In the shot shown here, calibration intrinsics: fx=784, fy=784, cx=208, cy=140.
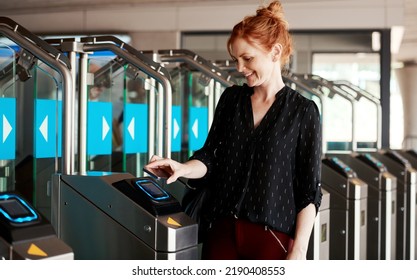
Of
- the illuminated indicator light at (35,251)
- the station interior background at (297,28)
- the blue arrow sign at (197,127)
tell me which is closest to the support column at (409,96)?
the station interior background at (297,28)

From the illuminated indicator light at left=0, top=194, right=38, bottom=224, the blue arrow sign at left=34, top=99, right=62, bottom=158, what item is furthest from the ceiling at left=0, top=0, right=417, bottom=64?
the illuminated indicator light at left=0, top=194, right=38, bottom=224

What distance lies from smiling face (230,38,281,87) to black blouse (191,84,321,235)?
0.09 meters

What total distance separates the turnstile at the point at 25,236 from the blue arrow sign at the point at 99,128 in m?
1.71

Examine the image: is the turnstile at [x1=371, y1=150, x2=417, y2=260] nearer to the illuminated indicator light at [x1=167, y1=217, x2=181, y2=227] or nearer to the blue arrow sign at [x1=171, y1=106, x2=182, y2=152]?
the blue arrow sign at [x1=171, y1=106, x2=182, y2=152]

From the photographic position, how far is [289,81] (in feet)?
19.5

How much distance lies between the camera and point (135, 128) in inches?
183

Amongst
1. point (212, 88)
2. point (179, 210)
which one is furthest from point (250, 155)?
point (212, 88)

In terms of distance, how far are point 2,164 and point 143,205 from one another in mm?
1008

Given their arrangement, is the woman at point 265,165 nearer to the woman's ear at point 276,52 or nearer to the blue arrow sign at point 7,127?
the woman's ear at point 276,52

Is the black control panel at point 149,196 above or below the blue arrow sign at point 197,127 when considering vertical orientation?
below

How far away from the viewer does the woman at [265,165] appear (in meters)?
2.22

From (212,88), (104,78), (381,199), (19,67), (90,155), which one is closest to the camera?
(19,67)

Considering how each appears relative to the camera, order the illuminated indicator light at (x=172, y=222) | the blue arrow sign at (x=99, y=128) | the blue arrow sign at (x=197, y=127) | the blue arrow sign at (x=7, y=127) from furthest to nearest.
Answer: the blue arrow sign at (x=197, y=127), the blue arrow sign at (x=99, y=128), the blue arrow sign at (x=7, y=127), the illuminated indicator light at (x=172, y=222)

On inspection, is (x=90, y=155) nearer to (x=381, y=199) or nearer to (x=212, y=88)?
(x=212, y=88)
